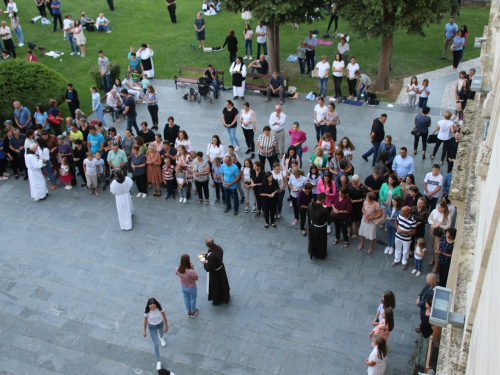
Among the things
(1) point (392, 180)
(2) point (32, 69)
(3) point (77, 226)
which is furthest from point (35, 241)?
(1) point (392, 180)

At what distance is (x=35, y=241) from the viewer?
44.6ft

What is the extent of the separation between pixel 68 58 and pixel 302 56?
31.9ft

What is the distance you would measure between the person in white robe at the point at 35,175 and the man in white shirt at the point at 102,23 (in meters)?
13.2

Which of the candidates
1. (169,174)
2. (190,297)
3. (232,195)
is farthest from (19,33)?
(190,297)

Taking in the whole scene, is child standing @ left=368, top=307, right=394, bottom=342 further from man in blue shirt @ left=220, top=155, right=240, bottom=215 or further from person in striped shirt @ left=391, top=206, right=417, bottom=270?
man in blue shirt @ left=220, top=155, right=240, bottom=215

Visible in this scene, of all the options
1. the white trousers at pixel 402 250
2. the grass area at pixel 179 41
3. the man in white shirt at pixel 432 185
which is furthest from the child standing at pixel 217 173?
the grass area at pixel 179 41

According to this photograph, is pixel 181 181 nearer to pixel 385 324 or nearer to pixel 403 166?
pixel 403 166

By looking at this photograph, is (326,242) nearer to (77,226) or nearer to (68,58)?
(77,226)

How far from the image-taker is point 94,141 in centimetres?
1490

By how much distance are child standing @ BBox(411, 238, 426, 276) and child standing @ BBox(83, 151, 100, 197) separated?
801cm

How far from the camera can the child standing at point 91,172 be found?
14.5 meters

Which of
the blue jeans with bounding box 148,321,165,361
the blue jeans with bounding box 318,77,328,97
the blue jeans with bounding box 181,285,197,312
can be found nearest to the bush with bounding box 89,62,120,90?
the blue jeans with bounding box 318,77,328,97

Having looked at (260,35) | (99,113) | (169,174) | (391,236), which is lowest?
(391,236)

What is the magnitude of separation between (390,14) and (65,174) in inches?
413
